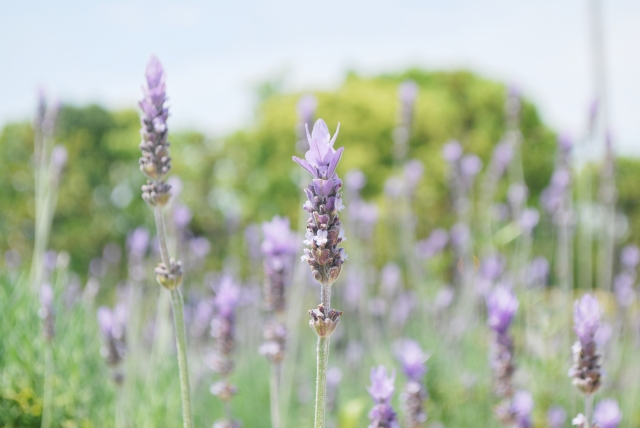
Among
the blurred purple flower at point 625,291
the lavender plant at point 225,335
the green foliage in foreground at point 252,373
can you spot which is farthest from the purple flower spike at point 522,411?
the blurred purple flower at point 625,291

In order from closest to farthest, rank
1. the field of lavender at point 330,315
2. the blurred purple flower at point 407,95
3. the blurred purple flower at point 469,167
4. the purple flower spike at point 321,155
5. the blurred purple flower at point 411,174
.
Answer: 1. the purple flower spike at point 321,155
2. the field of lavender at point 330,315
3. the blurred purple flower at point 407,95
4. the blurred purple flower at point 411,174
5. the blurred purple flower at point 469,167

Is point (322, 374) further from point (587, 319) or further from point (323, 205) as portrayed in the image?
point (587, 319)

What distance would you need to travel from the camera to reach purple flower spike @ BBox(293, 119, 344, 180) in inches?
48.4

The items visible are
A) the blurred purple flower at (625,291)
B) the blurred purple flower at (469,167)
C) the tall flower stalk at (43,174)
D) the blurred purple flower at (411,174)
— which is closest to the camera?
the tall flower stalk at (43,174)

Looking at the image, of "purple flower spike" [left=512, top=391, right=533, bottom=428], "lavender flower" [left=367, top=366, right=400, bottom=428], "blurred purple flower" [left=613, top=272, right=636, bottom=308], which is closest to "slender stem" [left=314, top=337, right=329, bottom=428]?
"lavender flower" [left=367, top=366, right=400, bottom=428]

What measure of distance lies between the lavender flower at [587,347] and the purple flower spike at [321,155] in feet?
2.77

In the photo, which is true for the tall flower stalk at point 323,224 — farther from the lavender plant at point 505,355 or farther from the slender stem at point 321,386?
the lavender plant at point 505,355

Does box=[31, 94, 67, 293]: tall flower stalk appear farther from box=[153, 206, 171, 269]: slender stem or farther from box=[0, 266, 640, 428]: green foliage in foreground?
box=[153, 206, 171, 269]: slender stem

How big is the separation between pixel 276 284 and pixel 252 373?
3144 mm

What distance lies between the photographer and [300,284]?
357 centimetres

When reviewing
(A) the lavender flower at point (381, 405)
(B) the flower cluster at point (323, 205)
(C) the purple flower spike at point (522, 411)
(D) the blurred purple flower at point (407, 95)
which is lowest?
(C) the purple flower spike at point (522, 411)

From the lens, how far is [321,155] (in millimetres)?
1241

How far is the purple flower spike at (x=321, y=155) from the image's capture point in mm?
1230

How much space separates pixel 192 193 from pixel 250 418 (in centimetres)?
1317
